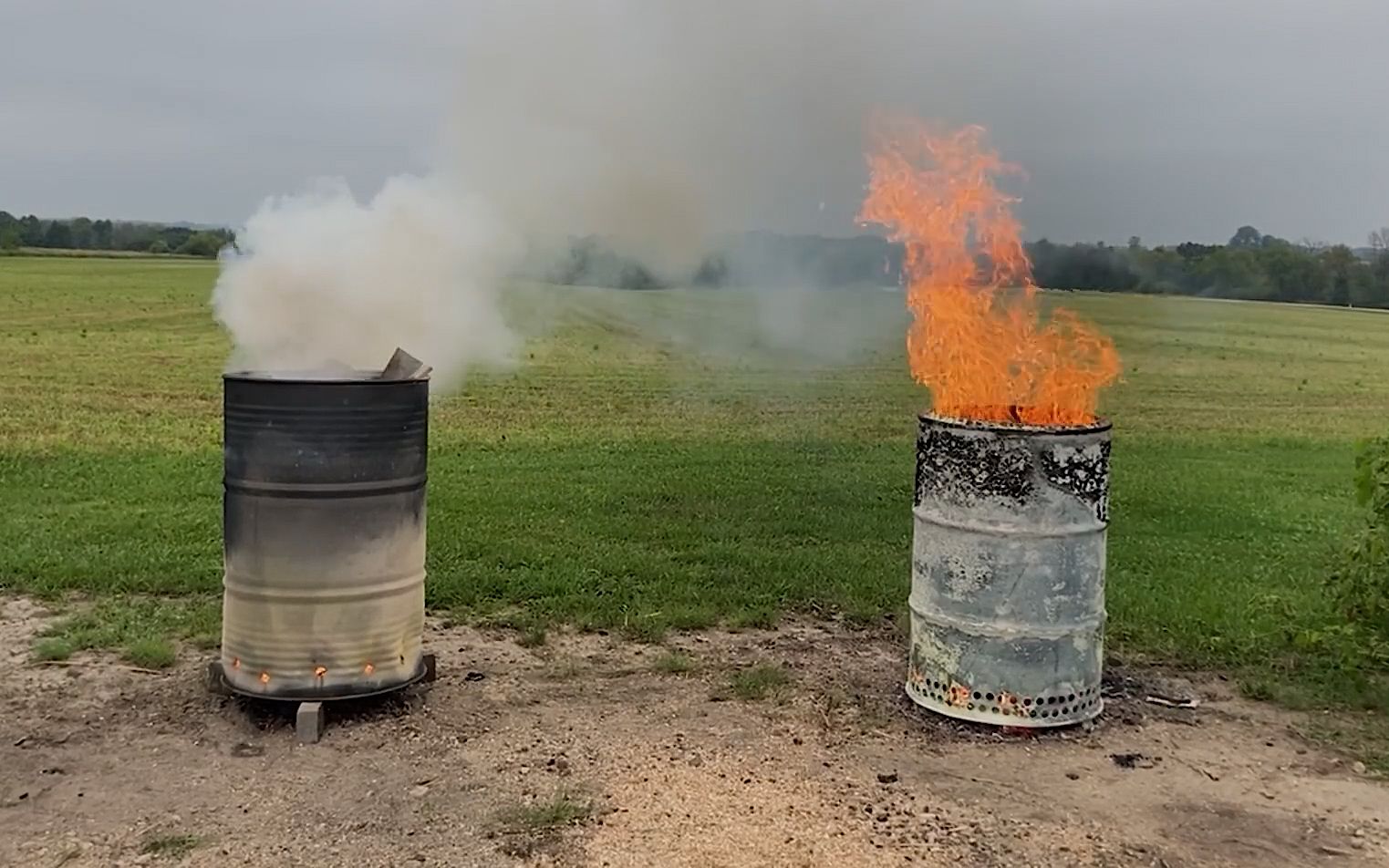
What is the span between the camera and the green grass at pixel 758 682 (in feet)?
20.8

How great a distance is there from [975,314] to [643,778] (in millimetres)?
3059

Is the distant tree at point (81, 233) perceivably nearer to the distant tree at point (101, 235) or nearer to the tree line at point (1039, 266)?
the distant tree at point (101, 235)

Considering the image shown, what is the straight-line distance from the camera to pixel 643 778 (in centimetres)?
523

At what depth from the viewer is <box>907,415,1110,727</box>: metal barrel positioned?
5785 mm

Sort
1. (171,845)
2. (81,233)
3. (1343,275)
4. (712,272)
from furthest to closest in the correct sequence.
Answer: (81,233), (1343,275), (712,272), (171,845)

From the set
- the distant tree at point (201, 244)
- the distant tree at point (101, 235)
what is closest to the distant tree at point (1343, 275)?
the distant tree at point (201, 244)

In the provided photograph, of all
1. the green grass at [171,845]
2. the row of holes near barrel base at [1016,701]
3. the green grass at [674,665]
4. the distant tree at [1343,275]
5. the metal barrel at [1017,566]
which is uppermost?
the distant tree at [1343,275]

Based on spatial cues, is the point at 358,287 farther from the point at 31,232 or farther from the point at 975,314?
the point at 31,232

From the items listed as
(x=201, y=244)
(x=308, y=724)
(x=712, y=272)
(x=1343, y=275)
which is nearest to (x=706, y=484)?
(x=712, y=272)

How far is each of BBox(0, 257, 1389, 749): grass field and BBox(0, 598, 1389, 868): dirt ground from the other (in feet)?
3.32

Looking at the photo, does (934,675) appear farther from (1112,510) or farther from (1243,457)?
(1243,457)

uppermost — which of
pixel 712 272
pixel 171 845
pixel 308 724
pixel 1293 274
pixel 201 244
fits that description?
pixel 201 244

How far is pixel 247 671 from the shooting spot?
5801mm

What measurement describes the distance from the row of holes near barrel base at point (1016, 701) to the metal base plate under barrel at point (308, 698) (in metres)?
2.67
